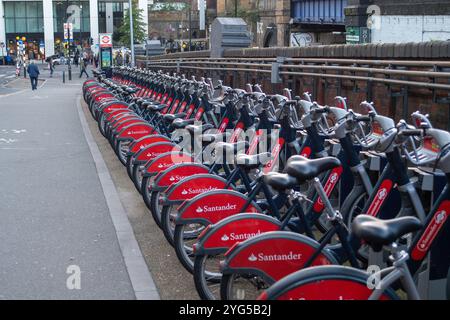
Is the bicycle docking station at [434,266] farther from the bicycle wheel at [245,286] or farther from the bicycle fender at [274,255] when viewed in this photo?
the bicycle wheel at [245,286]

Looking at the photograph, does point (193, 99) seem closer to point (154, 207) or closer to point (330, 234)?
point (154, 207)

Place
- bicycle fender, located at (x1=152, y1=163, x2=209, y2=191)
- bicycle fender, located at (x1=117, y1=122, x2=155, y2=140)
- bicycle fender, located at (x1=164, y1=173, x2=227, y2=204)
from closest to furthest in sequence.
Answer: bicycle fender, located at (x1=164, y1=173, x2=227, y2=204) < bicycle fender, located at (x1=152, y1=163, x2=209, y2=191) < bicycle fender, located at (x1=117, y1=122, x2=155, y2=140)

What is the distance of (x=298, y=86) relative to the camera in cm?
1145

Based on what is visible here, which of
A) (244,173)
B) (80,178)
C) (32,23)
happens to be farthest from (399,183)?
(32,23)

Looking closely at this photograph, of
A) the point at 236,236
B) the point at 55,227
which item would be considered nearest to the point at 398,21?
the point at 55,227

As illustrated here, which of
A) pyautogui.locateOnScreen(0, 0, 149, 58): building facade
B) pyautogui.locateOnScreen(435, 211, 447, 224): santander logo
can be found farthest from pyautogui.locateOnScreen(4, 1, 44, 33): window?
pyautogui.locateOnScreen(435, 211, 447, 224): santander logo

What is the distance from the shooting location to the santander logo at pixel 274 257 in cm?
398

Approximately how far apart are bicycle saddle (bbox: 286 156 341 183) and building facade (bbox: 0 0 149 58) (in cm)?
8402

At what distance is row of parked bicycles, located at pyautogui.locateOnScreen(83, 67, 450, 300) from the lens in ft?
10.8

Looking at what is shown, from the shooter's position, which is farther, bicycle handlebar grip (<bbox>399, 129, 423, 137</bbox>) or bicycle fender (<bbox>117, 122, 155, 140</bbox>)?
bicycle fender (<bbox>117, 122, 155, 140</bbox>)

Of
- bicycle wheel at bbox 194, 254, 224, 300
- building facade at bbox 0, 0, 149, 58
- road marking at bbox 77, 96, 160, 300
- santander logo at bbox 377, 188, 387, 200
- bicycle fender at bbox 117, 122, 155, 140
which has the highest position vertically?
building facade at bbox 0, 0, 149, 58

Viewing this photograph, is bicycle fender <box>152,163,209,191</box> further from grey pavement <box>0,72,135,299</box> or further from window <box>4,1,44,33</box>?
window <box>4,1,44,33</box>

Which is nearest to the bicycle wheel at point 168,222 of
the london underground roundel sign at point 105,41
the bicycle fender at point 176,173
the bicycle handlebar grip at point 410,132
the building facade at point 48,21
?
the bicycle fender at point 176,173

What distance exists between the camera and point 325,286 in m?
3.27
